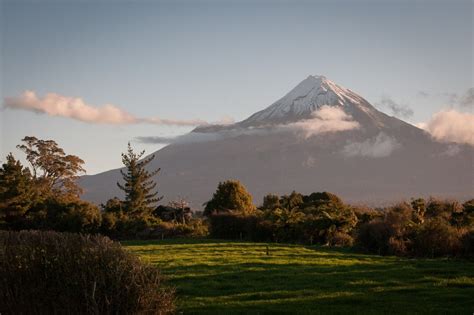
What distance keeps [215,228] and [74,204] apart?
13.6 metres

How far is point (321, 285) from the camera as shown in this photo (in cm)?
1555

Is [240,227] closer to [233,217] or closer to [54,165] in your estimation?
[233,217]

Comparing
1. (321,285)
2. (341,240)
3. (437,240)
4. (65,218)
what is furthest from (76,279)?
(65,218)

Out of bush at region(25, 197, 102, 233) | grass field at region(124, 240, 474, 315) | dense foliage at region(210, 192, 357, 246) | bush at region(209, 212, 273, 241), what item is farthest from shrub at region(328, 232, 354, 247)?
bush at region(25, 197, 102, 233)

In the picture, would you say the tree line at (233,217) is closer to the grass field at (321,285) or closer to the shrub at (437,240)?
the shrub at (437,240)

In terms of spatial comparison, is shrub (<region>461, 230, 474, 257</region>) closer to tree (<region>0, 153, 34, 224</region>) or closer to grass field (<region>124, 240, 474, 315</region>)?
grass field (<region>124, 240, 474, 315</region>)

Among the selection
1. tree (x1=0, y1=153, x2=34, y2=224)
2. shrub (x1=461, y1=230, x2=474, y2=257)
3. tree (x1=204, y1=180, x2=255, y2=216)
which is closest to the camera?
shrub (x1=461, y1=230, x2=474, y2=257)

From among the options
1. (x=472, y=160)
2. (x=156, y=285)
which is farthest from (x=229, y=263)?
(x=472, y=160)

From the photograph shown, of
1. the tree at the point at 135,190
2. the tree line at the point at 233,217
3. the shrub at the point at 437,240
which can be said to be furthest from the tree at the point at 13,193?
the shrub at the point at 437,240

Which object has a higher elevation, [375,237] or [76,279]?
[375,237]

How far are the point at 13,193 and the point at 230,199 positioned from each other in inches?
800

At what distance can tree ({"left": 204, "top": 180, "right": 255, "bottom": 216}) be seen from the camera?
50.7 metres

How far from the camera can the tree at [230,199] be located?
50.7 meters

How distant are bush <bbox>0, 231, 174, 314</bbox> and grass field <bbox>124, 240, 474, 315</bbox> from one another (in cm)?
247
